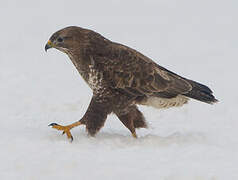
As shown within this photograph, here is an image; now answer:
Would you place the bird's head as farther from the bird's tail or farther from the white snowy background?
the bird's tail

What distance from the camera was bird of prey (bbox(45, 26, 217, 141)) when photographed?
335 inches

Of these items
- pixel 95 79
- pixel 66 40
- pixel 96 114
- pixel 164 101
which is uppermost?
pixel 66 40

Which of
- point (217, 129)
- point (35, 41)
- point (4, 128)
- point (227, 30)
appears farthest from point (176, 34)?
point (4, 128)

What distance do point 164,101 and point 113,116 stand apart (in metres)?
1.83

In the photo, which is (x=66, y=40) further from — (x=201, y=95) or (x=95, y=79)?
(x=201, y=95)

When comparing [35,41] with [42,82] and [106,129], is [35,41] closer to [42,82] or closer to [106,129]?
[42,82]

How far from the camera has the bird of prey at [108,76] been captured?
8.50 metres

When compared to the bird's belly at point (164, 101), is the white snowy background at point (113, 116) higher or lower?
lower

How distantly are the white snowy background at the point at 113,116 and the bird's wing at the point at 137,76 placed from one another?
0.67 meters

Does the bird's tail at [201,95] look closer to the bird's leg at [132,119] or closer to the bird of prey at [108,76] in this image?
the bird of prey at [108,76]

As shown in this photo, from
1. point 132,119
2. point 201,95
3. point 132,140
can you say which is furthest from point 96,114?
point 201,95

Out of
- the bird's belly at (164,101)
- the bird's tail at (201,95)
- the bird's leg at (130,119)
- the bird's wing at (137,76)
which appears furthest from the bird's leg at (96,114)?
the bird's tail at (201,95)

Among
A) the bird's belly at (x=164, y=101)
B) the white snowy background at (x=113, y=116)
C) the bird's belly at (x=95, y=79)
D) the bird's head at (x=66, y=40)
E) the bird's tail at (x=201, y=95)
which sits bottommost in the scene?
the white snowy background at (x=113, y=116)

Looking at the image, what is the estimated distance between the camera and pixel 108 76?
8.51 metres
